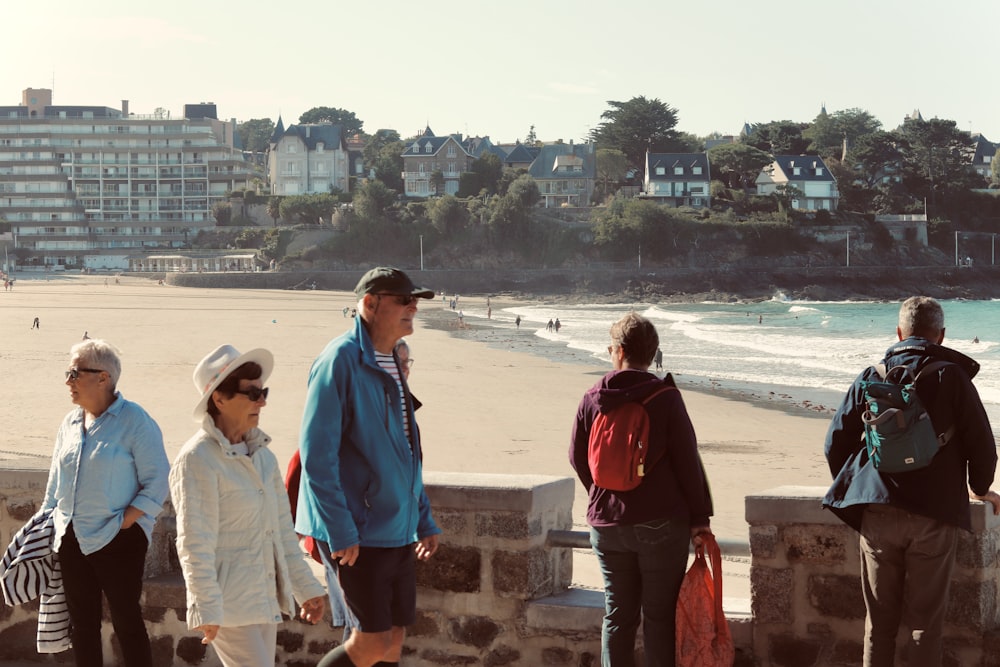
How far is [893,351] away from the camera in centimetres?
358

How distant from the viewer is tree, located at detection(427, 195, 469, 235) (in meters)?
93.1

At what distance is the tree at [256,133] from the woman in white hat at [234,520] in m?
157

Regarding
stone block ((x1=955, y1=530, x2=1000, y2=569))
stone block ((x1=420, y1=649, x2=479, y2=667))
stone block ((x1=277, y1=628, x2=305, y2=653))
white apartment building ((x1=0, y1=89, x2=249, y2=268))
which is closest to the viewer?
stone block ((x1=955, y1=530, x2=1000, y2=569))

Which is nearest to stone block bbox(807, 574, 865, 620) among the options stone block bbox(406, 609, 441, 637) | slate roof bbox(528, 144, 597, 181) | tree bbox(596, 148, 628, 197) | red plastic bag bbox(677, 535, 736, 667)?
red plastic bag bbox(677, 535, 736, 667)

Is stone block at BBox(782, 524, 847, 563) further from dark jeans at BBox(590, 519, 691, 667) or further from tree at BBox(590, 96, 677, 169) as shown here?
tree at BBox(590, 96, 677, 169)

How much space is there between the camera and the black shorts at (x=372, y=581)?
10.7 feet

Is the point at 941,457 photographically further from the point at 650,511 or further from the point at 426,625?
the point at 426,625

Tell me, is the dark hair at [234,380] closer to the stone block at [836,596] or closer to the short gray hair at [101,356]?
the short gray hair at [101,356]

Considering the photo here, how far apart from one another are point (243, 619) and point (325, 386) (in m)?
0.67

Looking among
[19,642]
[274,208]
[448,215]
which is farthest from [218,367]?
[274,208]

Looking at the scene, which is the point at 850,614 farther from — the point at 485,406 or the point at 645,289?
the point at 645,289

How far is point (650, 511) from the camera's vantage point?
3.47 m

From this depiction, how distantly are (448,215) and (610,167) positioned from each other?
1808cm

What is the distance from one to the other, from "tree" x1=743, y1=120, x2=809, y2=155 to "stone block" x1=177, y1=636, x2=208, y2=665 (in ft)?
345
